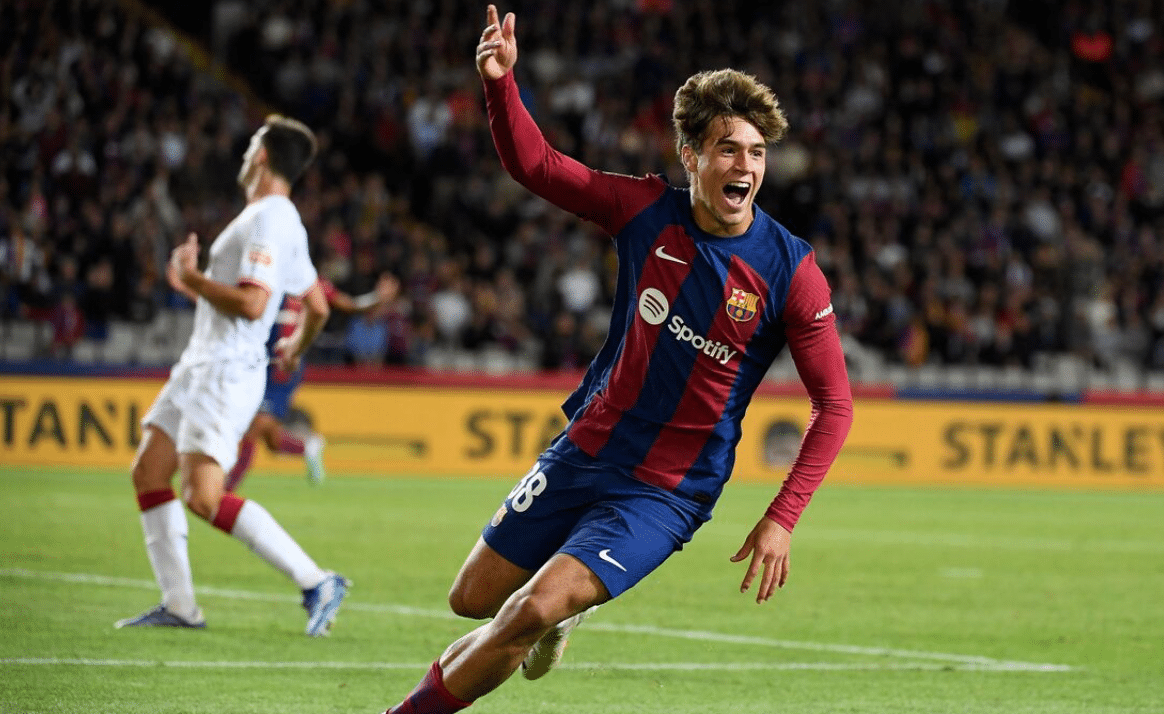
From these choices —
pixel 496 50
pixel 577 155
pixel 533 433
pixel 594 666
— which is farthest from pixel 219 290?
pixel 577 155

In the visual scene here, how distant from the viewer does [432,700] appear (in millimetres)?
5035

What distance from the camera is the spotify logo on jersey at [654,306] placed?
17.3ft

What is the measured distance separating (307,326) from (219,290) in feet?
2.86

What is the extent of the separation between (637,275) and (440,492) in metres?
12.6

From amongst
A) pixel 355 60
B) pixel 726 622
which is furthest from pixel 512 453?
pixel 726 622

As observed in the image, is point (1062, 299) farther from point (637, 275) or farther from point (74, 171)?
point (637, 275)

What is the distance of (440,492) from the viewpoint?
58.2 feet

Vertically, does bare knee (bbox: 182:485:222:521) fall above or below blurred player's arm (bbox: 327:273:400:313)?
below

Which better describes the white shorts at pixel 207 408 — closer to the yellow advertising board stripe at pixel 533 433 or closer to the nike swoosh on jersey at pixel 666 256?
the nike swoosh on jersey at pixel 666 256

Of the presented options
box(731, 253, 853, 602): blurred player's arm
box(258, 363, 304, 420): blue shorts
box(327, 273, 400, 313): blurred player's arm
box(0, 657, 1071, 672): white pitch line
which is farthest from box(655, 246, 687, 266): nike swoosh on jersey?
box(258, 363, 304, 420): blue shorts

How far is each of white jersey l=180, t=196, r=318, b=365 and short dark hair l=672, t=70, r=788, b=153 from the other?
3.17 meters

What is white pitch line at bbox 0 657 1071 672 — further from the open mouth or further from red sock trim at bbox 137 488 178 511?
the open mouth

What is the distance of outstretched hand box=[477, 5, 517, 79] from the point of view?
496 centimetres

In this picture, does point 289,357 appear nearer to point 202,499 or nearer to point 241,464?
point 202,499
